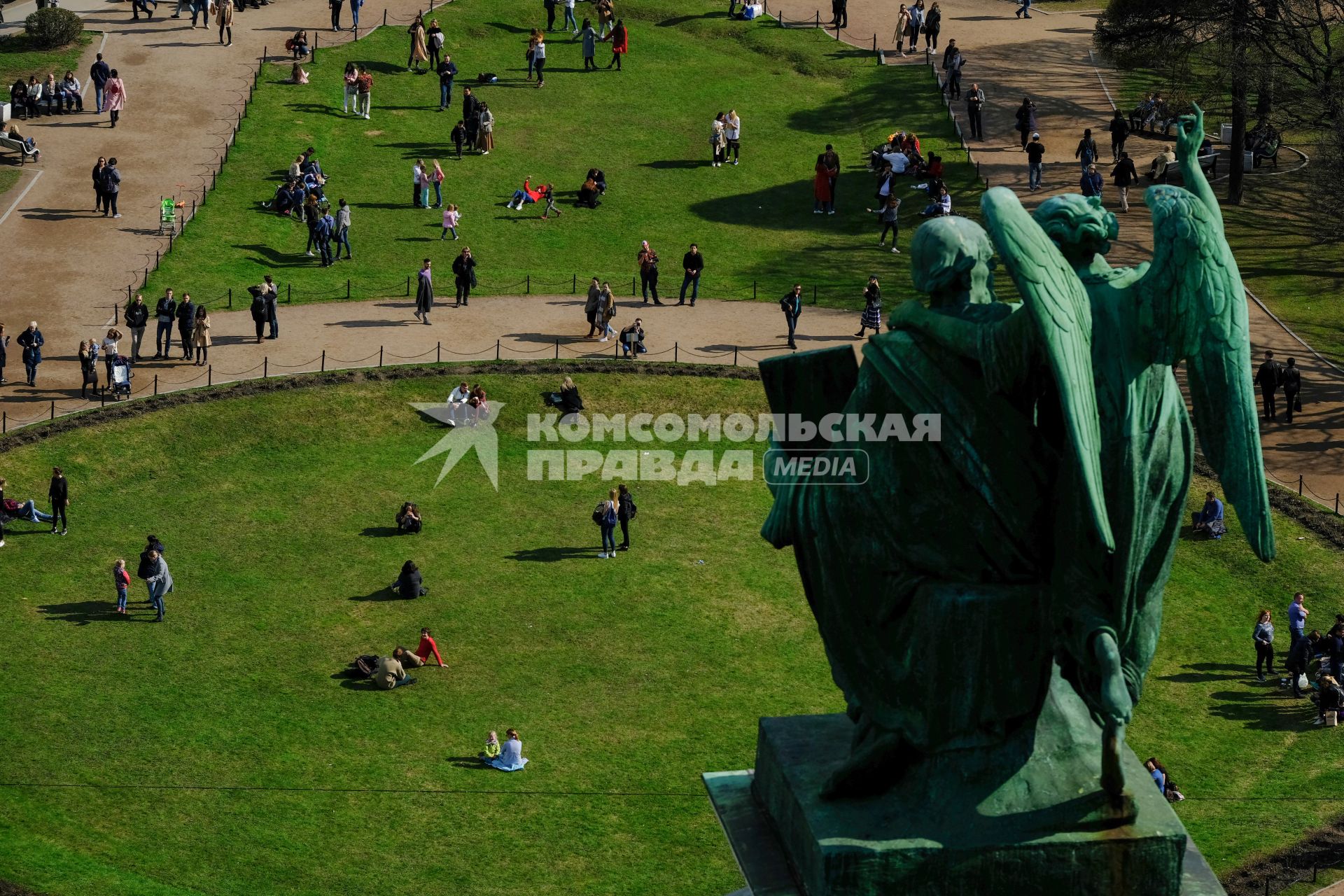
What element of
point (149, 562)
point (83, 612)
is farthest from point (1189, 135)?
point (83, 612)

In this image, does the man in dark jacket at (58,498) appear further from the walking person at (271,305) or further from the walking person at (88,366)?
the walking person at (271,305)

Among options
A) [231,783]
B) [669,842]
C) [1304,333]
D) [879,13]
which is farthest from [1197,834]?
[879,13]

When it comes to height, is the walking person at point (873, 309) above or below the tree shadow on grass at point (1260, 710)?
above

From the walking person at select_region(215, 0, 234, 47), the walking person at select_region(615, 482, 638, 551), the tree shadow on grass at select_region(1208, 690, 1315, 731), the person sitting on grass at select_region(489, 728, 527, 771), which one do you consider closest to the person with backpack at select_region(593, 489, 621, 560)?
the walking person at select_region(615, 482, 638, 551)

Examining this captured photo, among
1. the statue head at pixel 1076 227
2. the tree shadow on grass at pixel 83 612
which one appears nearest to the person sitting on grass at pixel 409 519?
the tree shadow on grass at pixel 83 612

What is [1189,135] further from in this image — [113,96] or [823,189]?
[113,96]

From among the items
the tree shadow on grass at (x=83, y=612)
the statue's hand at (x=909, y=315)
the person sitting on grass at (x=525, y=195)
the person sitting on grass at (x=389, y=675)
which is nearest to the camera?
the statue's hand at (x=909, y=315)

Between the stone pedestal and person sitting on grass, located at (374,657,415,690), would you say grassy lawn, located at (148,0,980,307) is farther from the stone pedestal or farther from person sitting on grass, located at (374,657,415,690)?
the stone pedestal
